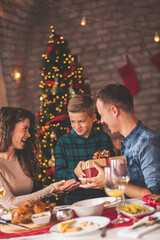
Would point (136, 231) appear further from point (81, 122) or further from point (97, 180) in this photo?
point (81, 122)

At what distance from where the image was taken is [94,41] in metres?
4.95

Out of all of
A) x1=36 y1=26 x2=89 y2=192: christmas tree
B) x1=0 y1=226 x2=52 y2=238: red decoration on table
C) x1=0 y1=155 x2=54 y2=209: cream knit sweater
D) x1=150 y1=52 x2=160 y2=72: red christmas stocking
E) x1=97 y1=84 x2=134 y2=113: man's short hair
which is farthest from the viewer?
x1=150 y1=52 x2=160 y2=72: red christmas stocking

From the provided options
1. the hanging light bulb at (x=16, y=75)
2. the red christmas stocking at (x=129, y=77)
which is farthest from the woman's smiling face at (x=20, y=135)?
the red christmas stocking at (x=129, y=77)

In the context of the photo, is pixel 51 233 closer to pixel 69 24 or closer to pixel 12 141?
pixel 12 141

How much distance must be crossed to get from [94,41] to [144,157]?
3.60m

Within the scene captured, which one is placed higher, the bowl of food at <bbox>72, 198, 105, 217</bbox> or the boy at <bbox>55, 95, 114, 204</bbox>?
the boy at <bbox>55, 95, 114, 204</bbox>

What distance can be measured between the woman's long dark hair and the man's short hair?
753mm

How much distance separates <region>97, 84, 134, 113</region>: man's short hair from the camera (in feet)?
6.02

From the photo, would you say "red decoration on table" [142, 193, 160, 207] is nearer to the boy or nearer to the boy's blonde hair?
the boy

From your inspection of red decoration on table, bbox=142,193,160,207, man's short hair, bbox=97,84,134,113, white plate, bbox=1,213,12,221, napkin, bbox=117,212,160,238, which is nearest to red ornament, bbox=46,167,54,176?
man's short hair, bbox=97,84,134,113

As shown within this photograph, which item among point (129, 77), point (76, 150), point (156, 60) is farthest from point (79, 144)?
point (156, 60)

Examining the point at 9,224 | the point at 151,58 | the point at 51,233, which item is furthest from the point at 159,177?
the point at 151,58

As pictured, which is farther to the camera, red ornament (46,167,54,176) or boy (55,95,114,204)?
red ornament (46,167,54,176)

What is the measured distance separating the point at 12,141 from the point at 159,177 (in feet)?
3.74
